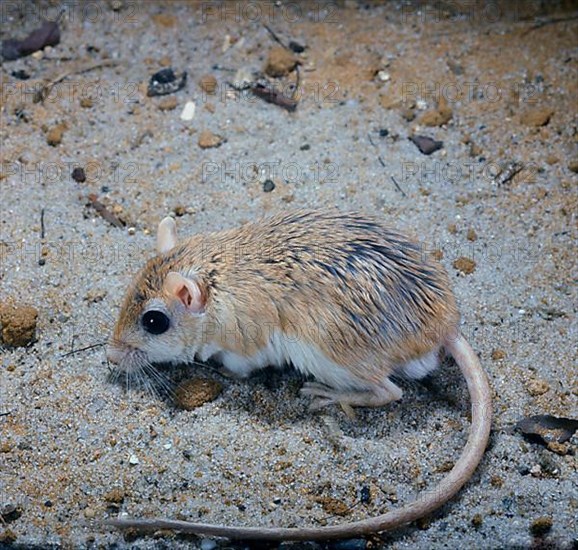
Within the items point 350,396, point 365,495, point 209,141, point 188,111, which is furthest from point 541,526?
point 188,111

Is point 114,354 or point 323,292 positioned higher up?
point 323,292

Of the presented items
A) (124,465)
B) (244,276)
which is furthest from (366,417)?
(124,465)

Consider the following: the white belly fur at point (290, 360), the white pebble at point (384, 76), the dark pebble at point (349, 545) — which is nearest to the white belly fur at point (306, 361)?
the white belly fur at point (290, 360)

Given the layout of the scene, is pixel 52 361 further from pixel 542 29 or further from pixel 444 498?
pixel 542 29

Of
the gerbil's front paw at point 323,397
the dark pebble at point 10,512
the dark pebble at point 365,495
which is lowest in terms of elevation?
the dark pebble at point 10,512

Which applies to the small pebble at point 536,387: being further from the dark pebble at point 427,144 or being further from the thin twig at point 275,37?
the thin twig at point 275,37

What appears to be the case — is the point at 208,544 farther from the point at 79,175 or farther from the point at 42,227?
the point at 79,175

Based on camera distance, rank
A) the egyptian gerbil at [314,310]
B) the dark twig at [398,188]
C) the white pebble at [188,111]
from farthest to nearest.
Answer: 1. the white pebble at [188,111]
2. the dark twig at [398,188]
3. the egyptian gerbil at [314,310]
